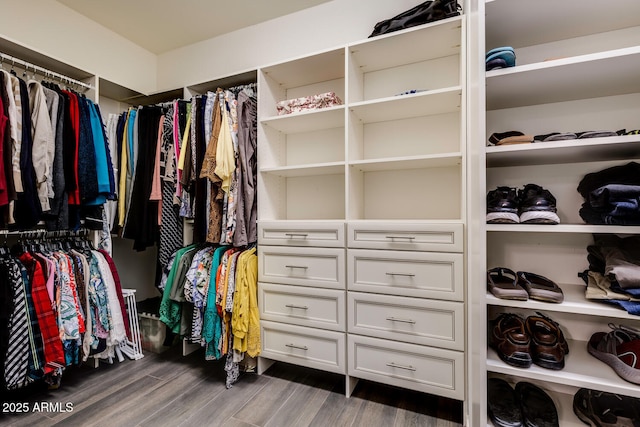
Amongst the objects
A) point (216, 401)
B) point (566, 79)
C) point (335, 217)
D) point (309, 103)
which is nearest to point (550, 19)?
point (566, 79)

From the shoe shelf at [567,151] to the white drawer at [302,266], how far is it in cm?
90

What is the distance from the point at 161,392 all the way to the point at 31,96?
1.80m

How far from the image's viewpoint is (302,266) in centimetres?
175

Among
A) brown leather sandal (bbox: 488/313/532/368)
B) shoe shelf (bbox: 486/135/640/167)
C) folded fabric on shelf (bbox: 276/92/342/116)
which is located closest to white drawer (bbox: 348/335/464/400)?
brown leather sandal (bbox: 488/313/532/368)

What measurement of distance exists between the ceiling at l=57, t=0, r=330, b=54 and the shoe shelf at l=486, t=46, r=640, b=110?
1.49 m

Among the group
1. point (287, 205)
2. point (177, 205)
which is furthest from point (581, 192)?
point (177, 205)

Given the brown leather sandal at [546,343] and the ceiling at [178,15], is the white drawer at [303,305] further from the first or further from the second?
the ceiling at [178,15]

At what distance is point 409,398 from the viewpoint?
5.52 feet

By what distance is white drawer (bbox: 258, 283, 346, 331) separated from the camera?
1669mm

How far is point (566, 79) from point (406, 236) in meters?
0.90

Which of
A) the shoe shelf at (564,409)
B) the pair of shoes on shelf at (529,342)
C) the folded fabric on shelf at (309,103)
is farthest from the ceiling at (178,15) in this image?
the shoe shelf at (564,409)

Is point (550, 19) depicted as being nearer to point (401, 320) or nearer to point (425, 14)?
point (425, 14)

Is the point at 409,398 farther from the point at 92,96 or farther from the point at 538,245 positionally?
the point at 92,96

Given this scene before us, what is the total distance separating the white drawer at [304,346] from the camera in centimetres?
167
